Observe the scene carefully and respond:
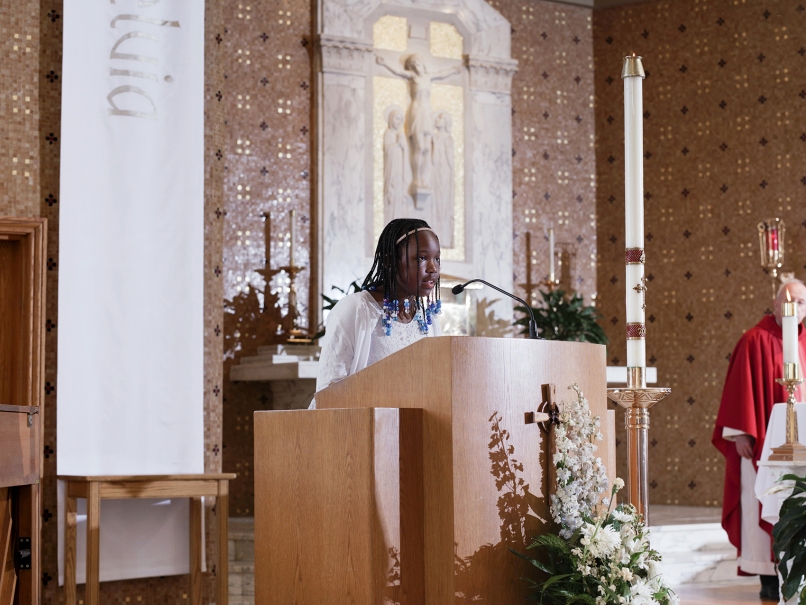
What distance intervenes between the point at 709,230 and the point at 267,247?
3.58m

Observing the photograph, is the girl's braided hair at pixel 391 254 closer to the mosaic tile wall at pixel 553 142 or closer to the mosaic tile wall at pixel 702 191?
the mosaic tile wall at pixel 553 142

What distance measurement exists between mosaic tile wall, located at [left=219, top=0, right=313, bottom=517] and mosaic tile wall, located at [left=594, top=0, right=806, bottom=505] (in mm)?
2769

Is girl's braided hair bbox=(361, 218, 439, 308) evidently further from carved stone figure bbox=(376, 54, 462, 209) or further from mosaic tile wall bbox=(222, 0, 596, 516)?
carved stone figure bbox=(376, 54, 462, 209)

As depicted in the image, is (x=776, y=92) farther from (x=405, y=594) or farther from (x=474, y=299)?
(x=405, y=594)

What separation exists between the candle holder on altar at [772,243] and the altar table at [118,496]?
4.58 meters

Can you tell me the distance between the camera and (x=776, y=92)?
28.1 feet

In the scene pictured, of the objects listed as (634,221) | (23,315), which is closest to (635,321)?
(634,221)

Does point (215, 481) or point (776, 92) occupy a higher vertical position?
point (776, 92)

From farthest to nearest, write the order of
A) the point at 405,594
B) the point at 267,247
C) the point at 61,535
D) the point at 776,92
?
the point at 776,92
the point at 267,247
the point at 61,535
the point at 405,594

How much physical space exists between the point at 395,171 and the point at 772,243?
9.29 feet

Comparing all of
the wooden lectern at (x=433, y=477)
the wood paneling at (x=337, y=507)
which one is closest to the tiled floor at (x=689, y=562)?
the wood paneling at (x=337, y=507)

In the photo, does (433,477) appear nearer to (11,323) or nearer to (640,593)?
(640,593)

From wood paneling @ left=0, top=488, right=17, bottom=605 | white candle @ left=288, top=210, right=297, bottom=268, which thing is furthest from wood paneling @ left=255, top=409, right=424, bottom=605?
white candle @ left=288, top=210, right=297, bottom=268

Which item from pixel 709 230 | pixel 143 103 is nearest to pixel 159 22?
pixel 143 103
